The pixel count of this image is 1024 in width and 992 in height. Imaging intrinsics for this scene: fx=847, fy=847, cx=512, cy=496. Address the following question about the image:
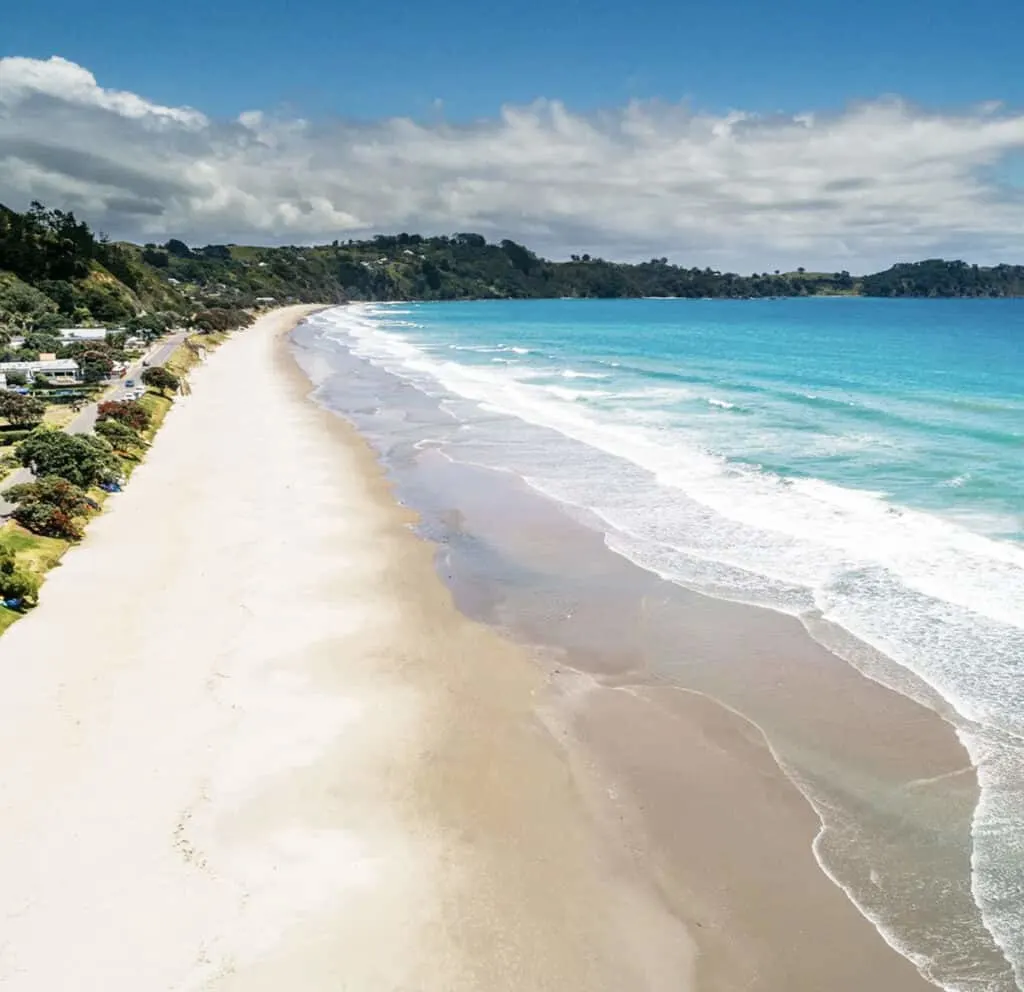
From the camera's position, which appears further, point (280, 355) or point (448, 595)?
point (280, 355)

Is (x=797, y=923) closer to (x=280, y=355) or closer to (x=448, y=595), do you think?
(x=448, y=595)

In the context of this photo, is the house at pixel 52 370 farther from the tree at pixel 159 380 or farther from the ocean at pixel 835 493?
the ocean at pixel 835 493

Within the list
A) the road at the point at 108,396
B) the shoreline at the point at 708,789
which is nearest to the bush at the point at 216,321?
the road at the point at 108,396

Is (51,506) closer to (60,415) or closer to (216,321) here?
(60,415)

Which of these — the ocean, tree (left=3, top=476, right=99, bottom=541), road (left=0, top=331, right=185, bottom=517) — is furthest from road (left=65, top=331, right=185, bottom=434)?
the ocean

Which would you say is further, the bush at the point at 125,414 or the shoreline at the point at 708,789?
the bush at the point at 125,414

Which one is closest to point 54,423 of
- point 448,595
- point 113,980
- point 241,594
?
point 241,594
